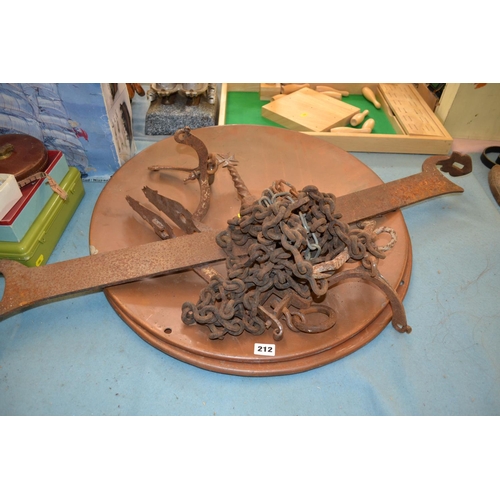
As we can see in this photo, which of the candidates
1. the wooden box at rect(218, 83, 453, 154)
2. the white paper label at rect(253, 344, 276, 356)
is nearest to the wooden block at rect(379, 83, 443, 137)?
the wooden box at rect(218, 83, 453, 154)

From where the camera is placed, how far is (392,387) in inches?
52.6

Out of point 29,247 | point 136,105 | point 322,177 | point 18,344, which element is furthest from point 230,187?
point 136,105

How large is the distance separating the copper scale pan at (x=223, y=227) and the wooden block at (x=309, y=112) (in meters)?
0.27

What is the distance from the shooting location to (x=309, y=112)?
2436 millimetres

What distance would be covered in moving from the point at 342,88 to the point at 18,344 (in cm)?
237

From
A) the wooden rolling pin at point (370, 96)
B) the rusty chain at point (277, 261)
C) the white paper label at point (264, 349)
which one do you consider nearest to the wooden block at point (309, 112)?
the wooden rolling pin at point (370, 96)

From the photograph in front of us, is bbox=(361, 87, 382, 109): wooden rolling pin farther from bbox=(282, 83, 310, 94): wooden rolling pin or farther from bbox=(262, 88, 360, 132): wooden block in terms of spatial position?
bbox=(282, 83, 310, 94): wooden rolling pin

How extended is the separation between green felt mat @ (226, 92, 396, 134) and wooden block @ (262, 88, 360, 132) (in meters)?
0.08

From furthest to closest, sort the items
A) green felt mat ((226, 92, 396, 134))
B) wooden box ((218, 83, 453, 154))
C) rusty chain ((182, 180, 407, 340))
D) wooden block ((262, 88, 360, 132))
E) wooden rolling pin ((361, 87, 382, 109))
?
wooden rolling pin ((361, 87, 382, 109)), green felt mat ((226, 92, 396, 134)), wooden block ((262, 88, 360, 132)), wooden box ((218, 83, 453, 154)), rusty chain ((182, 180, 407, 340))

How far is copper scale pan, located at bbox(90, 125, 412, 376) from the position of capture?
132 centimetres

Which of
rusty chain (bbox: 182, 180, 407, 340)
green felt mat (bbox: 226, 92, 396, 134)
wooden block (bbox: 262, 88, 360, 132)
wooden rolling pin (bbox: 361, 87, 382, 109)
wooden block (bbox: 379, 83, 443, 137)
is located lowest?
green felt mat (bbox: 226, 92, 396, 134)

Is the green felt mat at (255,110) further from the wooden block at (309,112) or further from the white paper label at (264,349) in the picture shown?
Answer: the white paper label at (264,349)

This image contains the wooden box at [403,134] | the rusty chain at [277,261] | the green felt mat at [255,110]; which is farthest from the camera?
the green felt mat at [255,110]

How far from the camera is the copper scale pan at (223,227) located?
132cm
